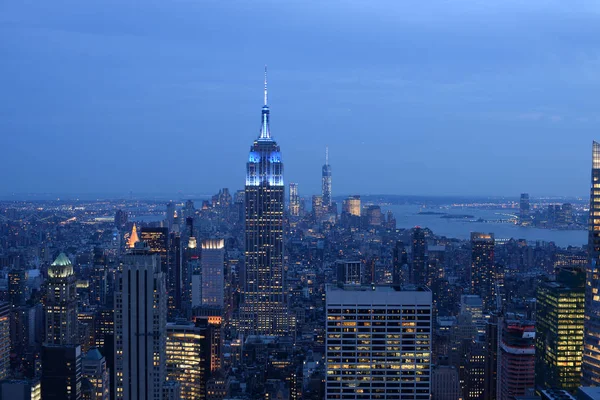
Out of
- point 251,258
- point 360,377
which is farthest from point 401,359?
point 251,258

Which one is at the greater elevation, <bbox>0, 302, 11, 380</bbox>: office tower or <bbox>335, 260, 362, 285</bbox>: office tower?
<bbox>335, 260, 362, 285</bbox>: office tower

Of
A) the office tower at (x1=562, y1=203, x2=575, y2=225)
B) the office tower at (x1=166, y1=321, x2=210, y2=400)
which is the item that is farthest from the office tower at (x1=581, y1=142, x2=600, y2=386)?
the office tower at (x1=166, y1=321, x2=210, y2=400)

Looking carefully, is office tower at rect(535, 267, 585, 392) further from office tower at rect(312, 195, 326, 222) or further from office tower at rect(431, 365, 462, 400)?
office tower at rect(312, 195, 326, 222)

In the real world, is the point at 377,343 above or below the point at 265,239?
below

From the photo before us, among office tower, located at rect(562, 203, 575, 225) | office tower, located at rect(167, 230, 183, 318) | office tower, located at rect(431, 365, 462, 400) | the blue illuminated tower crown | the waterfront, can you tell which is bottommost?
office tower, located at rect(431, 365, 462, 400)

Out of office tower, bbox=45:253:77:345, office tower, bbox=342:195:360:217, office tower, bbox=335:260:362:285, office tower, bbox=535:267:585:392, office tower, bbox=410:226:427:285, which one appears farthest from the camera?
office tower, bbox=342:195:360:217

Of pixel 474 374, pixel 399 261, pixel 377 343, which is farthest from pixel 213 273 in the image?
pixel 377 343

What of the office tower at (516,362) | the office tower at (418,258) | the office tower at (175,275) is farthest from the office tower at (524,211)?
the office tower at (175,275)

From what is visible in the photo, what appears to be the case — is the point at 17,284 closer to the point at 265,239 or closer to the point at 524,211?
the point at 265,239
